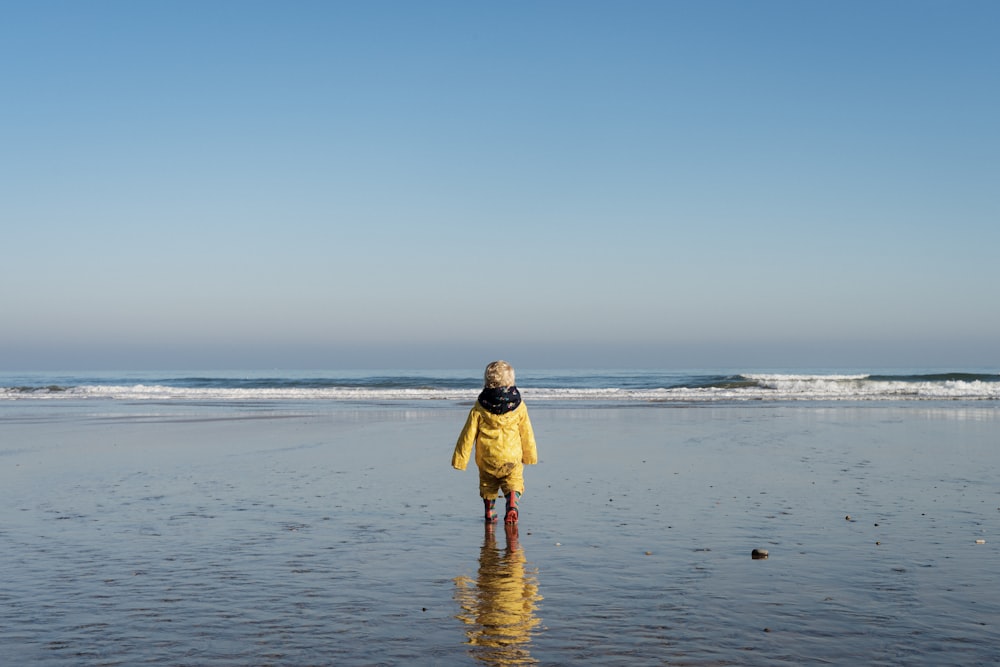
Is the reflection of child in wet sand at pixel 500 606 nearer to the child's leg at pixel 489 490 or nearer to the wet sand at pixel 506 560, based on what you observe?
the wet sand at pixel 506 560

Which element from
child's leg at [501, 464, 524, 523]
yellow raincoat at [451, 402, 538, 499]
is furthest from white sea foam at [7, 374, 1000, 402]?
child's leg at [501, 464, 524, 523]

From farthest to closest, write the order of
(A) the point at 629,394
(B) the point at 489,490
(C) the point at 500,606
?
(A) the point at 629,394, (B) the point at 489,490, (C) the point at 500,606

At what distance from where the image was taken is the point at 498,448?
8.61 metres

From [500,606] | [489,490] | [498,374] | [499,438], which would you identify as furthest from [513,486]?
[500,606]

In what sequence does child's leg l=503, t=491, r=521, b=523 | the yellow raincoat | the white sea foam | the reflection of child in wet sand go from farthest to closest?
the white sea foam, the yellow raincoat, child's leg l=503, t=491, r=521, b=523, the reflection of child in wet sand

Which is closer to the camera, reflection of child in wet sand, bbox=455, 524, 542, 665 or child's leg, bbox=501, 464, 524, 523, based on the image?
reflection of child in wet sand, bbox=455, 524, 542, 665

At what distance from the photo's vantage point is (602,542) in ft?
24.1

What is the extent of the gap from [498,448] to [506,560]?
1946 millimetres

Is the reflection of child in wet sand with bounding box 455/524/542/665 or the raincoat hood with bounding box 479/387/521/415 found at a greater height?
the raincoat hood with bounding box 479/387/521/415

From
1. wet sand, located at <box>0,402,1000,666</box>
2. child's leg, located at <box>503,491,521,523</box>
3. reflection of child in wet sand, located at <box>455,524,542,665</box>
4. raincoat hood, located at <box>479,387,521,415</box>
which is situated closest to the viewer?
reflection of child in wet sand, located at <box>455,524,542,665</box>

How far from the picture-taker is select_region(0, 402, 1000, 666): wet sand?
469 cm

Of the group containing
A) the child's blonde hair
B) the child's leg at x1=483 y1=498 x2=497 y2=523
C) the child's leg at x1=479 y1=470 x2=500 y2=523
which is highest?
the child's blonde hair

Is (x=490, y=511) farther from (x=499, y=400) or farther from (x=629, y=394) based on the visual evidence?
(x=629, y=394)

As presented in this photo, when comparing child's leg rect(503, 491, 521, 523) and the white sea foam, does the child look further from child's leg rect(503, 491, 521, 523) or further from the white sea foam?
the white sea foam
